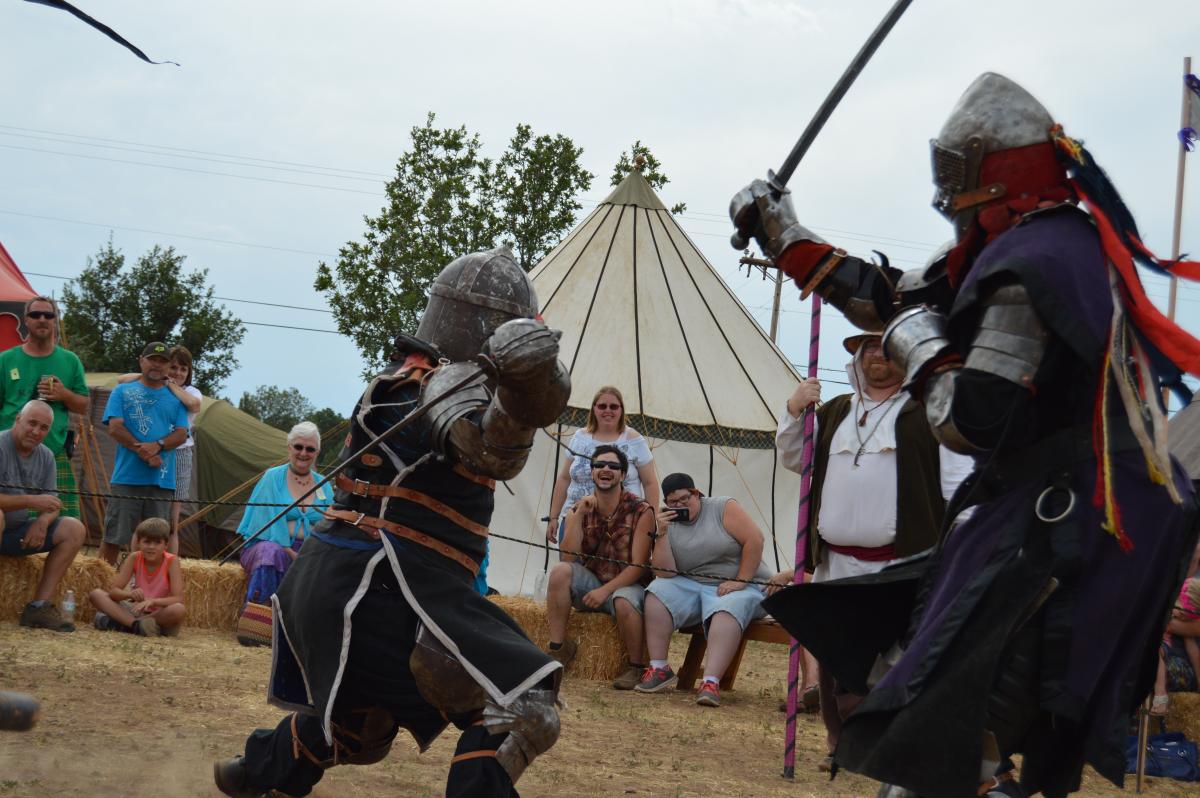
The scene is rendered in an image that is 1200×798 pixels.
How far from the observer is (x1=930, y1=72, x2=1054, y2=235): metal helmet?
278 centimetres

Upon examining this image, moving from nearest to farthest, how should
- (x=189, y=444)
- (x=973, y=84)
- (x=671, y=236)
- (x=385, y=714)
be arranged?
(x=973, y=84) < (x=385, y=714) < (x=189, y=444) < (x=671, y=236)

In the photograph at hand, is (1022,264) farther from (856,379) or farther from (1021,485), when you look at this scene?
(856,379)

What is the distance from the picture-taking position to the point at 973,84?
2896 millimetres

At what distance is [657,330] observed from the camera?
1111 centimetres

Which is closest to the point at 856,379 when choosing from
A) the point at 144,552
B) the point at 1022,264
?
the point at 1022,264

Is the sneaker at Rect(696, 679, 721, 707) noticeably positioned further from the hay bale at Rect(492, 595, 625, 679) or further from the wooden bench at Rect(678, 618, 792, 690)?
the hay bale at Rect(492, 595, 625, 679)

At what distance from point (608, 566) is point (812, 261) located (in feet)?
14.3

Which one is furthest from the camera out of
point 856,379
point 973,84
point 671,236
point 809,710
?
point 671,236

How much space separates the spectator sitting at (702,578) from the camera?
6.93 m

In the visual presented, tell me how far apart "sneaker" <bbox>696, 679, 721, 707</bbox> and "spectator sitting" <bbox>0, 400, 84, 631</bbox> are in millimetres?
3445

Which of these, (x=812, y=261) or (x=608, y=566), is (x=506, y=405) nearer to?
(x=812, y=261)

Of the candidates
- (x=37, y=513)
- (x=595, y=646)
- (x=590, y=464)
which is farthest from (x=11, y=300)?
(x=595, y=646)

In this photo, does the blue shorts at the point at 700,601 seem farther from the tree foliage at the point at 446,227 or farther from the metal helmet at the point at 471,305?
the tree foliage at the point at 446,227

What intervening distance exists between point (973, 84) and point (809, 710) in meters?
4.52
